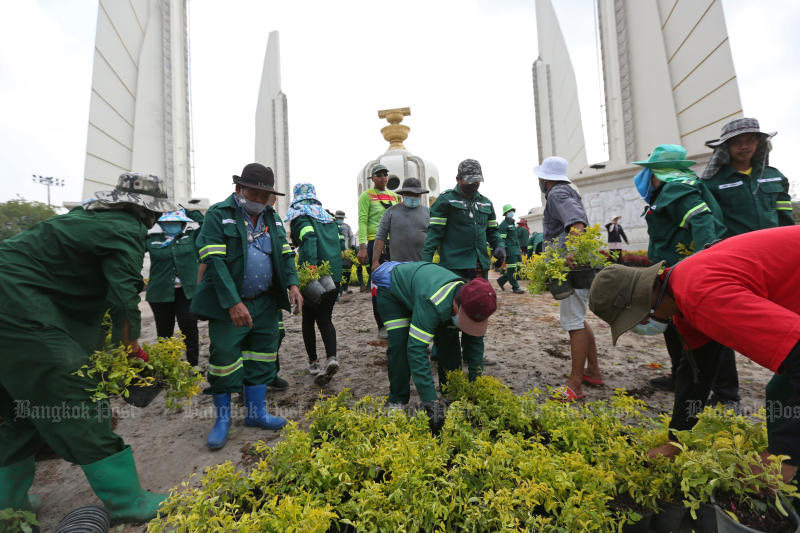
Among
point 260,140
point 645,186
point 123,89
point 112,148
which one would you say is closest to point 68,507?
point 645,186

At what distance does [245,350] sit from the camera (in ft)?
10.6

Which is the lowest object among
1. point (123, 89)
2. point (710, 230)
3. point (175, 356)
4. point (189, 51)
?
point (175, 356)

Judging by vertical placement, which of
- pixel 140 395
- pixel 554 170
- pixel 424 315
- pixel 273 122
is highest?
pixel 273 122

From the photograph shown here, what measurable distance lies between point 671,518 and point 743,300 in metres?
1.14

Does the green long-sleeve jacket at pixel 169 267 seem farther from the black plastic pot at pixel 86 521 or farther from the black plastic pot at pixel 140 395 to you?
the black plastic pot at pixel 86 521

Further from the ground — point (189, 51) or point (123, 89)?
point (189, 51)

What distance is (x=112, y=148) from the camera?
13070 mm

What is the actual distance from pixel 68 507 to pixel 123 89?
16021 millimetres

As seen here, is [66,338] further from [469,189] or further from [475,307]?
[469,189]

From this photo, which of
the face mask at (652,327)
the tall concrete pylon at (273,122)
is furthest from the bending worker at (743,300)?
the tall concrete pylon at (273,122)

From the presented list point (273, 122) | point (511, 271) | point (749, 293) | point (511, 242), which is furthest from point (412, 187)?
point (273, 122)

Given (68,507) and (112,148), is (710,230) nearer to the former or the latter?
(68,507)

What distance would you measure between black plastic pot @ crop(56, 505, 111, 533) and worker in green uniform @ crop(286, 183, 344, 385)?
2100 mm

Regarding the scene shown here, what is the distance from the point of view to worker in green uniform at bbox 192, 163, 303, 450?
292 cm
